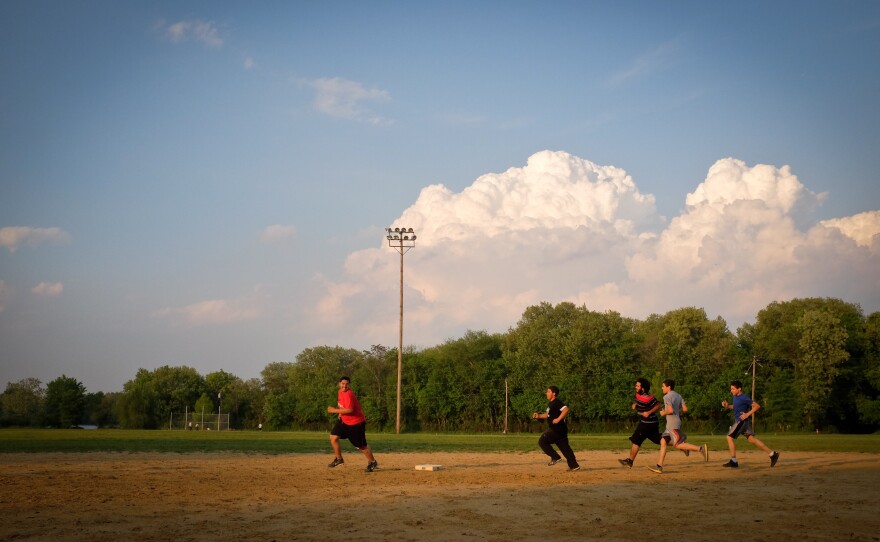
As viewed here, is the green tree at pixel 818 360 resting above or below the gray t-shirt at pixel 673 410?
above

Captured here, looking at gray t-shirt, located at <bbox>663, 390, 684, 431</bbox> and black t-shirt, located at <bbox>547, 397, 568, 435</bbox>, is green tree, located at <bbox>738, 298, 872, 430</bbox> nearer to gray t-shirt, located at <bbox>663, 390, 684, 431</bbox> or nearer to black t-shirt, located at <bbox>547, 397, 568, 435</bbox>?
gray t-shirt, located at <bbox>663, 390, 684, 431</bbox>

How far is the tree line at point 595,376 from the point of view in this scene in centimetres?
6594

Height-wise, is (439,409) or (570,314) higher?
Result: (570,314)

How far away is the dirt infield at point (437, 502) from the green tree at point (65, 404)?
88863mm

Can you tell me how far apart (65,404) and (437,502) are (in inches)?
3941

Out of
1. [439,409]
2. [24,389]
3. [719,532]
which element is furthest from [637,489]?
[24,389]

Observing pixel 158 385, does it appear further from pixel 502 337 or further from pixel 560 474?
pixel 560 474

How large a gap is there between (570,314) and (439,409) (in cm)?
1706

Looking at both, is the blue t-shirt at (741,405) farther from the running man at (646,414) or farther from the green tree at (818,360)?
the green tree at (818,360)

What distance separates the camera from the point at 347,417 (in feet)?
56.7

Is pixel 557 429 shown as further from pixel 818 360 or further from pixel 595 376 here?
pixel 595 376

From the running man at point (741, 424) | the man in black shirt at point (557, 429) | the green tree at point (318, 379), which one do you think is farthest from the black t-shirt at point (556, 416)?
the green tree at point (318, 379)

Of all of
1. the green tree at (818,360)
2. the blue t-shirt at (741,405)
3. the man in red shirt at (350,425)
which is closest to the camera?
the man in red shirt at (350,425)

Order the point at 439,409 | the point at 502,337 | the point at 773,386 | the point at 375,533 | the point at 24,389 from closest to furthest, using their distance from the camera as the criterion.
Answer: the point at 375,533
the point at 773,386
the point at 439,409
the point at 502,337
the point at 24,389
